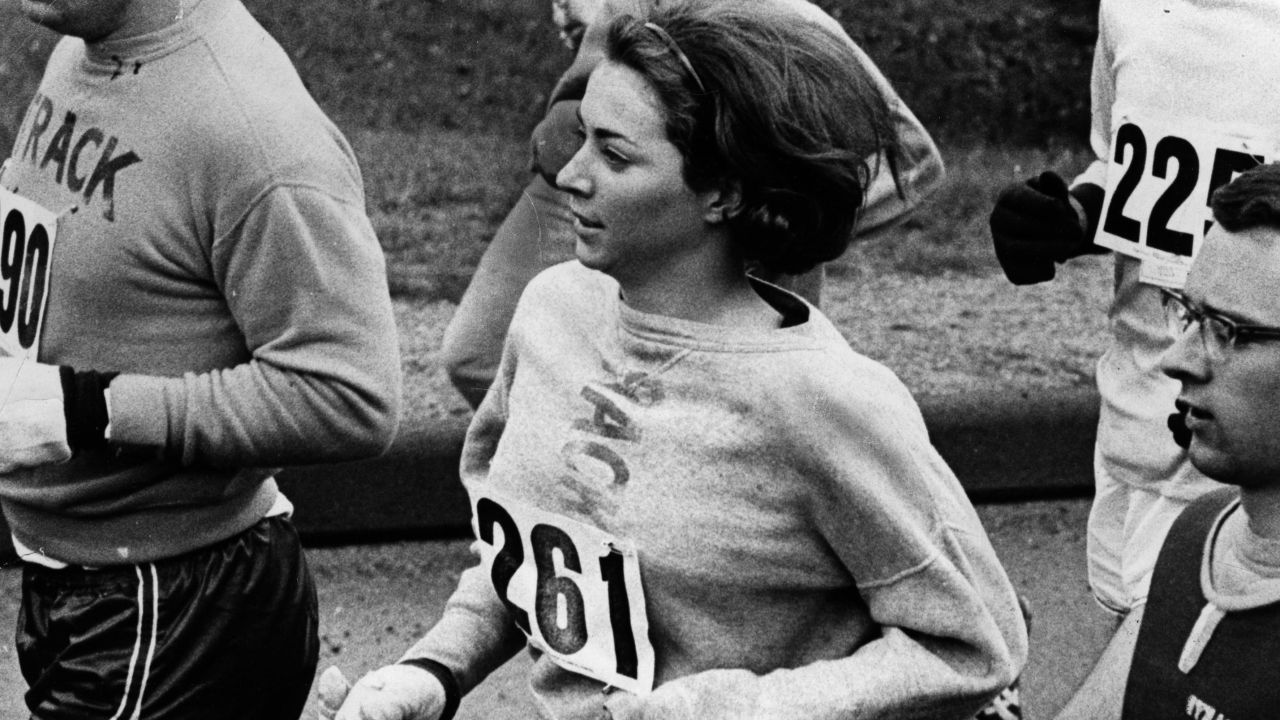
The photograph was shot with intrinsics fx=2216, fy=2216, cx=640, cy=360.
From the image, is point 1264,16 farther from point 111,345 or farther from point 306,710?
point 306,710

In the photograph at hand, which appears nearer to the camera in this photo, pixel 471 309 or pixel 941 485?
pixel 941 485

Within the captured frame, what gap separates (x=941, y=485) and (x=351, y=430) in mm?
1041

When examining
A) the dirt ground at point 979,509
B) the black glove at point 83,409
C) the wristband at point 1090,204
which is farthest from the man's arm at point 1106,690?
the dirt ground at point 979,509

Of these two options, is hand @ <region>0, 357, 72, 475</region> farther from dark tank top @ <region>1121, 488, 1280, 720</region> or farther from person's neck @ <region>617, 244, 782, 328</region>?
dark tank top @ <region>1121, 488, 1280, 720</region>

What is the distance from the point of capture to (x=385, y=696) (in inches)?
105

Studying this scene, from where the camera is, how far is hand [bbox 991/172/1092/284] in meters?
3.83

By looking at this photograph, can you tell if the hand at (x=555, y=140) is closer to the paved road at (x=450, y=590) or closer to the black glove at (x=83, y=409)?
the paved road at (x=450, y=590)

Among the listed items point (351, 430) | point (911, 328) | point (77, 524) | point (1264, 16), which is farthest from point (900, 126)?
point (911, 328)

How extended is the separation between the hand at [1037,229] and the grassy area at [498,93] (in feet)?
13.6

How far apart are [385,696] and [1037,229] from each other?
5.44 ft

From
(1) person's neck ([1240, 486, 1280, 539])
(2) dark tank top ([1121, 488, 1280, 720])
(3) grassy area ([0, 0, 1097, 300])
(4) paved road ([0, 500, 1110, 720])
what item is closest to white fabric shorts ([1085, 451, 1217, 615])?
(4) paved road ([0, 500, 1110, 720])

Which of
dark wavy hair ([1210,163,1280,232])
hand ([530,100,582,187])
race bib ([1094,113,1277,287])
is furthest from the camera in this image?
hand ([530,100,582,187])

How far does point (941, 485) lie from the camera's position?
8.27 feet

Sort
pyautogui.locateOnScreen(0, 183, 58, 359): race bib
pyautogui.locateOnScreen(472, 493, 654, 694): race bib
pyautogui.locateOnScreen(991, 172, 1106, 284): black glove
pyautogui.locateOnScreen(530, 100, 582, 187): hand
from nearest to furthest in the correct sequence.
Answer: pyautogui.locateOnScreen(472, 493, 654, 694): race bib < pyautogui.locateOnScreen(0, 183, 58, 359): race bib < pyautogui.locateOnScreen(991, 172, 1106, 284): black glove < pyautogui.locateOnScreen(530, 100, 582, 187): hand
